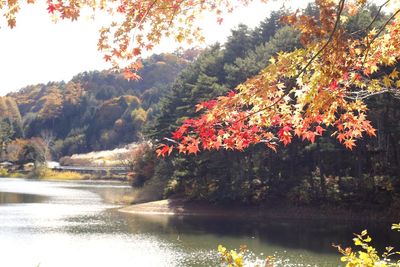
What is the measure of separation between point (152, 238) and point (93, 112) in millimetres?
100085

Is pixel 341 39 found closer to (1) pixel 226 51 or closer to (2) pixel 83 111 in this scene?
(1) pixel 226 51

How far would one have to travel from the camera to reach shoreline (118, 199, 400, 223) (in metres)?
29.3

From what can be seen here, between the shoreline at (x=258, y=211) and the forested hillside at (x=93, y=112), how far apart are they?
2556 inches

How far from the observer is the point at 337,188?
31297mm

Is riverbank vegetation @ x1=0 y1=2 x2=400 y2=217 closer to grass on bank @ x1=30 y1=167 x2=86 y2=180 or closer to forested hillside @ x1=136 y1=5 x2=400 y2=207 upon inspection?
forested hillside @ x1=136 y1=5 x2=400 y2=207

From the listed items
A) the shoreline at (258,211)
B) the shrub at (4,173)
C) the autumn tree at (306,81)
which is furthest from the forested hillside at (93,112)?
the autumn tree at (306,81)

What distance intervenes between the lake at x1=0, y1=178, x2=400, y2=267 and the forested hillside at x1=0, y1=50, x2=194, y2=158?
2761 inches

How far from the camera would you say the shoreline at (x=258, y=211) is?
29281mm

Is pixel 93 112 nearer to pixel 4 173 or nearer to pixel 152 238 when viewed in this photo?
pixel 4 173

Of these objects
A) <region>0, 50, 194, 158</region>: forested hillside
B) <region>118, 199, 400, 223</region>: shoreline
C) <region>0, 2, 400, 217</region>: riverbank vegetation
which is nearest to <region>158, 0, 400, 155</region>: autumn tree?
<region>0, 2, 400, 217</region>: riverbank vegetation

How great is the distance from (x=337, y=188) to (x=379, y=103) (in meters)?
6.65

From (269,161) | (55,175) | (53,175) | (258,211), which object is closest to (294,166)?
(269,161)

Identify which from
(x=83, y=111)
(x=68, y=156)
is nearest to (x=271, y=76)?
(x=68, y=156)

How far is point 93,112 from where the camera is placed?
120 metres
